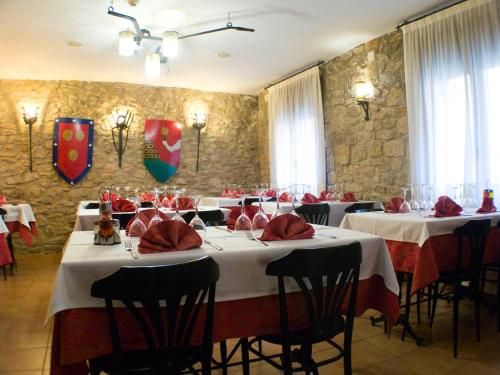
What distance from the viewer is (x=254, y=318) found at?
1558mm

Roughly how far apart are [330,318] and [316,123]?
177 inches

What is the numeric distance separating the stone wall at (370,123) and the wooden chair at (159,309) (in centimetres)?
370

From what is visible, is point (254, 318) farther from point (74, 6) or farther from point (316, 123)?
point (316, 123)

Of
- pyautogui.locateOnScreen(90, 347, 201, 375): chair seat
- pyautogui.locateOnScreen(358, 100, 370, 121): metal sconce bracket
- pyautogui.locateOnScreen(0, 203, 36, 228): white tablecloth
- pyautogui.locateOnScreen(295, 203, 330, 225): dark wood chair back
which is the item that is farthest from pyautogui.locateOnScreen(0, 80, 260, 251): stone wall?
pyautogui.locateOnScreen(90, 347, 201, 375): chair seat

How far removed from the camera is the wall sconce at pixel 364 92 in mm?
4816

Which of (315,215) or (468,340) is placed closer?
(468,340)

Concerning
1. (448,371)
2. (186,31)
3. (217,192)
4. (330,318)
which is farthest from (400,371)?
(217,192)

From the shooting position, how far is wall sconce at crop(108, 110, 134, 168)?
21.3ft

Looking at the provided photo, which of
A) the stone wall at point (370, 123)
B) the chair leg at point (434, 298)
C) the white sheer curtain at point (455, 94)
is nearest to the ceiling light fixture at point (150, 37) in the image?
the stone wall at point (370, 123)

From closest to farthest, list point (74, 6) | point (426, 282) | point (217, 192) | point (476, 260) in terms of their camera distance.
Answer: point (426, 282)
point (476, 260)
point (74, 6)
point (217, 192)

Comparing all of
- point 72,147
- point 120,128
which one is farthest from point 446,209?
point 72,147

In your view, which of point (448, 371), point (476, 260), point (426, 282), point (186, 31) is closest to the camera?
point (448, 371)

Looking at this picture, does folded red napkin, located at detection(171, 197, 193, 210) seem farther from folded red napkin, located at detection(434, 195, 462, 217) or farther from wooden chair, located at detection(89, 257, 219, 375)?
wooden chair, located at detection(89, 257, 219, 375)

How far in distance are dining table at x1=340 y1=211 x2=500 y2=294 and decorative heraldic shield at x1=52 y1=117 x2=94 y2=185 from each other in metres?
5.07
